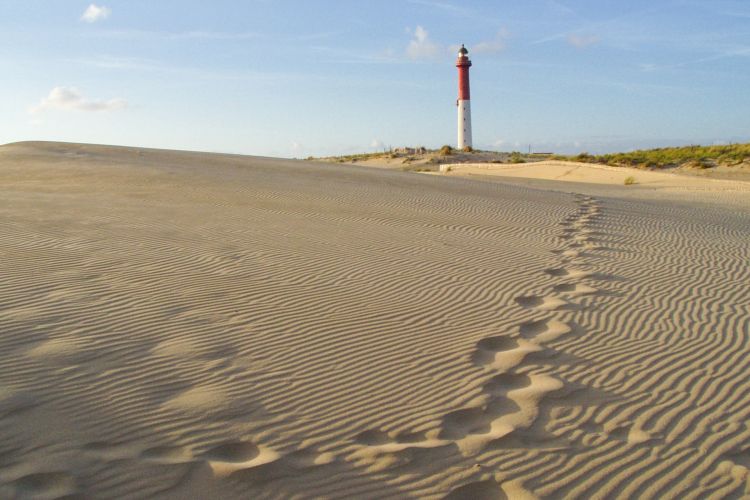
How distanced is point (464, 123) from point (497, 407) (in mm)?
42135

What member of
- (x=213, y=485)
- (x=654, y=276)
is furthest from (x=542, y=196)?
(x=213, y=485)

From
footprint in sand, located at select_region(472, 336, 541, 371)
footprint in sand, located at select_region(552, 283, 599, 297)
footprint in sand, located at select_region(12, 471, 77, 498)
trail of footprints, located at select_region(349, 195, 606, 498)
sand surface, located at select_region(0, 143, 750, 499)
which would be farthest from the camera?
footprint in sand, located at select_region(552, 283, 599, 297)

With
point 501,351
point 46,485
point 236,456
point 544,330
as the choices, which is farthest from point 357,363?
point 46,485

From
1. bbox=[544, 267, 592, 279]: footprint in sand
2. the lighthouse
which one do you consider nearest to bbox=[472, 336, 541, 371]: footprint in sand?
bbox=[544, 267, 592, 279]: footprint in sand

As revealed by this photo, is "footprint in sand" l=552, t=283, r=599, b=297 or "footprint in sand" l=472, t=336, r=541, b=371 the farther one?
"footprint in sand" l=552, t=283, r=599, b=297

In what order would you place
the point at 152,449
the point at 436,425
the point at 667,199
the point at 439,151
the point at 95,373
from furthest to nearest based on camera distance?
the point at 439,151, the point at 667,199, the point at 95,373, the point at 436,425, the point at 152,449

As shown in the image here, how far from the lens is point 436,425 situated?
4207 millimetres

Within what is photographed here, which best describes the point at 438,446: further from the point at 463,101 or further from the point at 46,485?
the point at 463,101

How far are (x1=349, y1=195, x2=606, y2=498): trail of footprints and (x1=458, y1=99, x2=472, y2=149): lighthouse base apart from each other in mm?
39097

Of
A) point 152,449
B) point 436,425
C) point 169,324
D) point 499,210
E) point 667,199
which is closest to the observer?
point 152,449

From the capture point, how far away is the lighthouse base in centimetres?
4525

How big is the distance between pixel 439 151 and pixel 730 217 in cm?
2882

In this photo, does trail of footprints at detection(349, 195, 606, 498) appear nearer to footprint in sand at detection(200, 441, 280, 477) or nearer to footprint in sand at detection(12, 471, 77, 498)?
footprint in sand at detection(200, 441, 280, 477)

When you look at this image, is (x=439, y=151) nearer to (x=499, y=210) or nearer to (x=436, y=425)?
(x=499, y=210)
